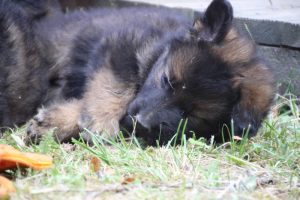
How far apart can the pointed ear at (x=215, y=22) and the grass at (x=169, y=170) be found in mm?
653

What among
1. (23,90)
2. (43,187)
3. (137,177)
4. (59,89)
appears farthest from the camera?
(59,89)

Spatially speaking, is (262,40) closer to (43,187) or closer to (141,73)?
(141,73)

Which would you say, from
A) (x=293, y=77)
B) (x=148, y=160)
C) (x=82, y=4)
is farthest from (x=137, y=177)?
(x=82, y=4)

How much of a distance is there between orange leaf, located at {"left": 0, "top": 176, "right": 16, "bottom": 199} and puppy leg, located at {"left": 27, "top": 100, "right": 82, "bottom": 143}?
0.93 meters

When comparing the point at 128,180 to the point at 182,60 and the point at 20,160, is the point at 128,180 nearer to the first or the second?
the point at 20,160

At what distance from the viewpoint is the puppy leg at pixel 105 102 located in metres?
3.66

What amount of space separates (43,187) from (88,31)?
6.27 ft

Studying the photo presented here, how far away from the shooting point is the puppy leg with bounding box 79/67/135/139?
3656 mm

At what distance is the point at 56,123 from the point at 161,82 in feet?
2.36

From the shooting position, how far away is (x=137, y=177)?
2889 millimetres

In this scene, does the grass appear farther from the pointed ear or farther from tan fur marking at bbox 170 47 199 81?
the pointed ear

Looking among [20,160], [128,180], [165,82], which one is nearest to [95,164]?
[128,180]

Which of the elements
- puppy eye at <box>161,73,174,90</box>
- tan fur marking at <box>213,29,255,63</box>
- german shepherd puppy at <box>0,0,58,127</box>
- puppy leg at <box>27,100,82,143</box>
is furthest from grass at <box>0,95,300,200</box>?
tan fur marking at <box>213,29,255,63</box>

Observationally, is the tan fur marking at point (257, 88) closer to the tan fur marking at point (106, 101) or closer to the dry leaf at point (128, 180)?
the tan fur marking at point (106, 101)
